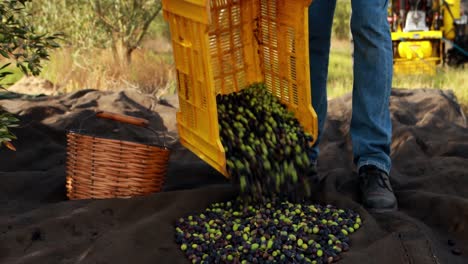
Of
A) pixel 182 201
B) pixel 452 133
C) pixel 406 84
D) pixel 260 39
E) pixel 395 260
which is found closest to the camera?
pixel 395 260

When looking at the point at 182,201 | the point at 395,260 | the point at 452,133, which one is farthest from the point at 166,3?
the point at 452,133

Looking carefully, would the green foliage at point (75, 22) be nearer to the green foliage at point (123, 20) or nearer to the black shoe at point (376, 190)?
the green foliage at point (123, 20)

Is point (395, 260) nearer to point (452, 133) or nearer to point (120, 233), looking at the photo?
point (120, 233)

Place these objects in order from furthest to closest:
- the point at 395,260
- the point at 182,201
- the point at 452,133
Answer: the point at 452,133 → the point at 182,201 → the point at 395,260

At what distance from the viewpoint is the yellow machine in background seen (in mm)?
7164

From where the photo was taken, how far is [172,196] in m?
3.14

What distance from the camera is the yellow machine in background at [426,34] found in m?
7.16

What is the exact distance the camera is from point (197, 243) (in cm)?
273

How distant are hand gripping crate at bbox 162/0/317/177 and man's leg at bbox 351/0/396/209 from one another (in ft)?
0.84

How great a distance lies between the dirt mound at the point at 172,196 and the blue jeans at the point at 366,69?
25 cm

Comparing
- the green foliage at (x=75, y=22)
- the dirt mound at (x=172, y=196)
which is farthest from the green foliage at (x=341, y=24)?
the dirt mound at (x=172, y=196)

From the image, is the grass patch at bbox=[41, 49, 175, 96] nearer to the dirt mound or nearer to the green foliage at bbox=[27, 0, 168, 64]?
the green foliage at bbox=[27, 0, 168, 64]

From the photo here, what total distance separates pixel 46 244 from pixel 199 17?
1.07m

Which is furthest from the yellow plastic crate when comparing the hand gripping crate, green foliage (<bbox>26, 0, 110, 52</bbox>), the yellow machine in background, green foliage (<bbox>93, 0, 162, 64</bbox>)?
the hand gripping crate
